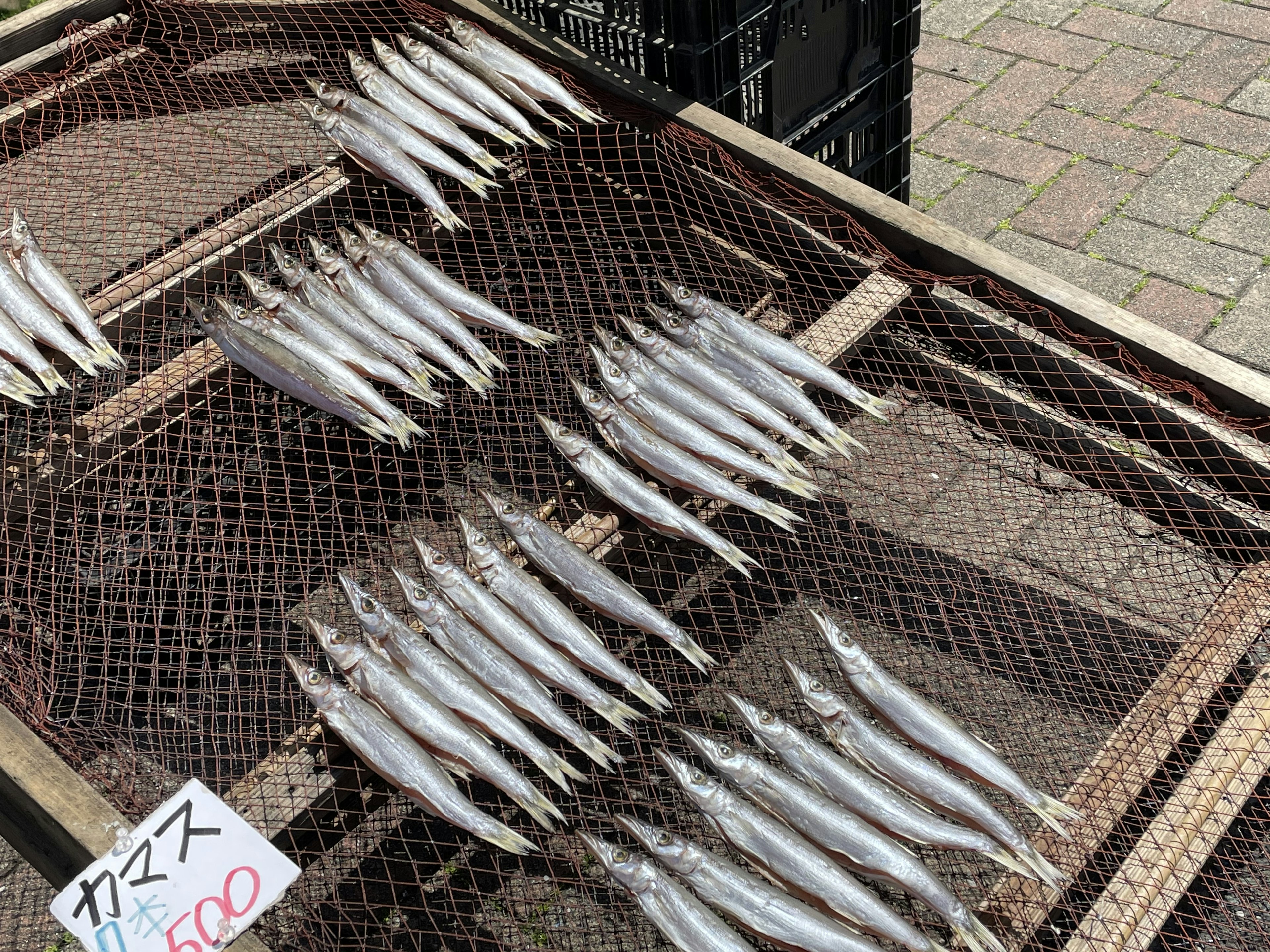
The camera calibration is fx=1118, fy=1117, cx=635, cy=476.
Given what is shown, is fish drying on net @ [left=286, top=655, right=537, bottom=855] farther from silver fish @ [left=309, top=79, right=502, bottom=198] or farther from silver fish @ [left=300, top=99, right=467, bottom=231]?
silver fish @ [left=309, top=79, right=502, bottom=198]

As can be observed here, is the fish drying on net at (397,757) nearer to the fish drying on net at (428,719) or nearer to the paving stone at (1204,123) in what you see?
the fish drying on net at (428,719)

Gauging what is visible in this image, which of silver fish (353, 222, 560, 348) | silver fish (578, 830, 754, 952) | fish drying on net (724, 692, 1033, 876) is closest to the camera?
silver fish (578, 830, 754, 952)

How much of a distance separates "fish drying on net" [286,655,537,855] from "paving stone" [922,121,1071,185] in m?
4.48

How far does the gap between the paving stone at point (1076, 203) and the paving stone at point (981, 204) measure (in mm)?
83

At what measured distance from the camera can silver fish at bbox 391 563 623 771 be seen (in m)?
2.59

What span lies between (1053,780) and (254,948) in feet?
8.23

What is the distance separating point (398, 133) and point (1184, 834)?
121 inches

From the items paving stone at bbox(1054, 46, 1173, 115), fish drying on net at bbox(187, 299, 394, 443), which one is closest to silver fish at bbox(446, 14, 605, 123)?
fish drying on net at bbox(187, 299, 394, 443)

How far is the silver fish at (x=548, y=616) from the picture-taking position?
2.71 meters

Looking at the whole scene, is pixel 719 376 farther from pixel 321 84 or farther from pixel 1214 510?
pixel 321 84

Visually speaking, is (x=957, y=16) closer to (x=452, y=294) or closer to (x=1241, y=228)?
(x=1241, y=228)

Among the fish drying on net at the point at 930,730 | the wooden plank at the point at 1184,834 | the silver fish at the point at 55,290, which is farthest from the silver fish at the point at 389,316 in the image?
the wooden plank at the point at 1184,834

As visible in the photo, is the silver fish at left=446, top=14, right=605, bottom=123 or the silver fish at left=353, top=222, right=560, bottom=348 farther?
the silver fish at left=446, top=14, right=605, bottom=123

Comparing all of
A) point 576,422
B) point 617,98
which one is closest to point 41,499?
point 576,422
